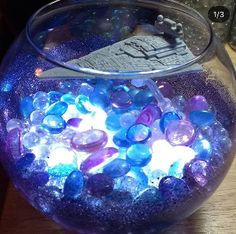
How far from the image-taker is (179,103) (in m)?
0.51

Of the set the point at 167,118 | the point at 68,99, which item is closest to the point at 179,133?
the point at 167,118

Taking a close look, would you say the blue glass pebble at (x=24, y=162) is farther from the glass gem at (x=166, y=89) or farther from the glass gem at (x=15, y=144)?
the glass gem at (x=166, y=89)

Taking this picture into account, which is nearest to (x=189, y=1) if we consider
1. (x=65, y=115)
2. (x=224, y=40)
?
(x=224, y=40)

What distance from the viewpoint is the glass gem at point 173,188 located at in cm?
43

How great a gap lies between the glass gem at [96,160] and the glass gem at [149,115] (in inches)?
1.9

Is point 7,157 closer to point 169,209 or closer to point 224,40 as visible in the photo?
point 169,209

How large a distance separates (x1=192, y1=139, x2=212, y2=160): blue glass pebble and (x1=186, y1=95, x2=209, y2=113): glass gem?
4 centimetres

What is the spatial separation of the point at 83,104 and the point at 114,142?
62mm

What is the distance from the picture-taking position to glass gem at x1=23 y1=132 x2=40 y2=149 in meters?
0.46

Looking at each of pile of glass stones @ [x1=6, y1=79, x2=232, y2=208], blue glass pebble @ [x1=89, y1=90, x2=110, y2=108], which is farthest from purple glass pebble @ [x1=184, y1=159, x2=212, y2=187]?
blue glass pebble @ [x1=89, y1=90, x2=110, y2=108]

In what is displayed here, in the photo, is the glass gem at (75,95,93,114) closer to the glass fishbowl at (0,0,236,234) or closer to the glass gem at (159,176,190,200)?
the glass fishbowl at (0,0,236,234)

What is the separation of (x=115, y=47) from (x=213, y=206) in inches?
7.7

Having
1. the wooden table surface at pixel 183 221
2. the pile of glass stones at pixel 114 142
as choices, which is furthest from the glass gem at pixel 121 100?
the wooden table surface at pixel 183 221

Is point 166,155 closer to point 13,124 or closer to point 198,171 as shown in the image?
point 198,171
